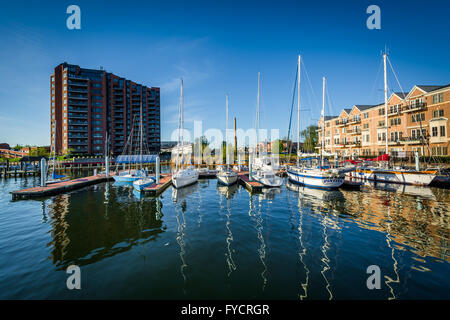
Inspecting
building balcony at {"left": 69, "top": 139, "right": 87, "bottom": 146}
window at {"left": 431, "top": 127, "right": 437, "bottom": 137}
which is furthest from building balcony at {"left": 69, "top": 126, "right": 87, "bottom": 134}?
window at {"left": 431, "top": 127, "right": 437, "bottom": 137}

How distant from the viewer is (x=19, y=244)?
1036cm

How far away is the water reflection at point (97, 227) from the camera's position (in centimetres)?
938

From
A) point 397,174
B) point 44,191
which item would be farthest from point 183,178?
point 397,174

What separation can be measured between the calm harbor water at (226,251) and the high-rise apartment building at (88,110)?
7310cm

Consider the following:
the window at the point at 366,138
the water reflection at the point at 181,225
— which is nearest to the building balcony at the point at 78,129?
the water reflection at the point at 181,225

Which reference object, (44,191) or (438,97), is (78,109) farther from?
(438,97)

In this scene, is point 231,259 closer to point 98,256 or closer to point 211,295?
point 211,295

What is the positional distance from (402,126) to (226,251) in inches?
2278

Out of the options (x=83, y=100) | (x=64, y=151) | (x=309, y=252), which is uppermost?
(x=83, y=100)

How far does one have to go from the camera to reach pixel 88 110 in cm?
8438

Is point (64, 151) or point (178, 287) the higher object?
point (64, 151)

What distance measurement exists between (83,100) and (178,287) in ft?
339

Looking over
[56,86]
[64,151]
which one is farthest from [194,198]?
[56,86]

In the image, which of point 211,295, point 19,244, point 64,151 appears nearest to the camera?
point 211,295
